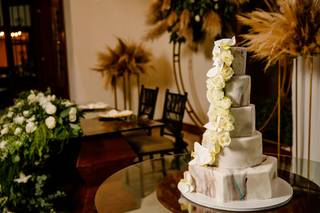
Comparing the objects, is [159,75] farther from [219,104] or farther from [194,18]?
[219,104]

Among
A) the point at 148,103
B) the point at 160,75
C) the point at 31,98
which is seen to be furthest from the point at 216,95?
the point at 160,75

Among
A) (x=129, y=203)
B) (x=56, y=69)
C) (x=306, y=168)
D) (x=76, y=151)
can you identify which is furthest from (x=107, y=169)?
(x=56, y=69)

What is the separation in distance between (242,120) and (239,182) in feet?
0.76

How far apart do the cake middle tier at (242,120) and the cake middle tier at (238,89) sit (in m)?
0.02

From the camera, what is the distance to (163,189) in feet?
5.30

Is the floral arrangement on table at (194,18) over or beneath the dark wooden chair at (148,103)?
over

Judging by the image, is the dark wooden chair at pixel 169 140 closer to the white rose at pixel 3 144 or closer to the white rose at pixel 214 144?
the white rose at pixel 3 144

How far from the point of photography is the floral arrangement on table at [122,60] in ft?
16.2

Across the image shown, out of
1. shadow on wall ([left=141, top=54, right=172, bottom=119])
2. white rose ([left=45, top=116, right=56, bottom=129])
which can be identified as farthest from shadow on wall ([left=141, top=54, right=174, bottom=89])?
white rose ([left=45, top=116, right=56, bottom=129])

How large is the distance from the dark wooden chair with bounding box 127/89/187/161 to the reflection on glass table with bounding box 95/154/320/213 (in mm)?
1198

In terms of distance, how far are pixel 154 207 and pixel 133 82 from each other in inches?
170

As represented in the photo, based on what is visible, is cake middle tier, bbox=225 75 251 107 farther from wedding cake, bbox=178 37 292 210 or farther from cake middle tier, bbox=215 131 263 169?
cake middle tier, bbox=215 131 263 169

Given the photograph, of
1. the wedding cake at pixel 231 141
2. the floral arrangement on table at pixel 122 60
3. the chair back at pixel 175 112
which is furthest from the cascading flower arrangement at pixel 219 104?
the floral arrangement on table at pixel 122 60

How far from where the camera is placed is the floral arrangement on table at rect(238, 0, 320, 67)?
2.12m
